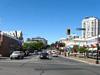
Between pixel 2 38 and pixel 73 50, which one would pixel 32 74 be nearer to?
pixel 2 38

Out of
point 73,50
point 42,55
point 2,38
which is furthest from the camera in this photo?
point 73,50

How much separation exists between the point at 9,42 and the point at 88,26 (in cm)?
4339

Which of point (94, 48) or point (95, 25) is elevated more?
point (95, 25)

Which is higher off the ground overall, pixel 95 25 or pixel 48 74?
pixel 95 25

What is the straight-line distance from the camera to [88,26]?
448ft

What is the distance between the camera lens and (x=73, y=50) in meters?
146

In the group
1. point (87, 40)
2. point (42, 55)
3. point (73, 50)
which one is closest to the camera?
point (42, 55)

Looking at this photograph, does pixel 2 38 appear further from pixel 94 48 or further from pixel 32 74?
pixel 32 74

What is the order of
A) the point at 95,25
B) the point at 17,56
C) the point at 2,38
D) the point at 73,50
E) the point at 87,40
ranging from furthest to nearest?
the point at 87,40 < the point at 73,50 < the point at 95,25 < the point at 2,38 < the point at 17,56

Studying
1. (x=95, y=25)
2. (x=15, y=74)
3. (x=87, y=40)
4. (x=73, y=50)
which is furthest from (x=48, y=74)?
(x=87, y=40)

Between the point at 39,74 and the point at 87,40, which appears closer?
the point at 39,74

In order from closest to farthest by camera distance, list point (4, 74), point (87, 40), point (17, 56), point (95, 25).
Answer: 1. point (4, 74)
2. point (17, 56)
3. point (95, 25)
4. point (87, 40)

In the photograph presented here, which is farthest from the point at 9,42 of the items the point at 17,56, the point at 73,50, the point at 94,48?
the point at 73,50

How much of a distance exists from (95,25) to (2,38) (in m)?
50.0
